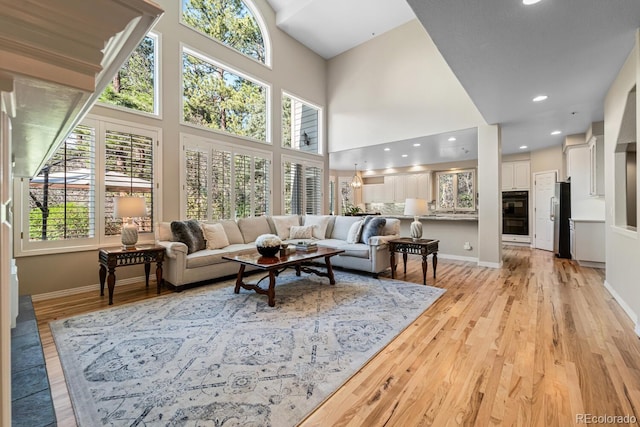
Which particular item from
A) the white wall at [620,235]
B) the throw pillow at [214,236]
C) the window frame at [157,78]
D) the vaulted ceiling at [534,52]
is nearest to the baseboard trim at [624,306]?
the white wall at [620,235]

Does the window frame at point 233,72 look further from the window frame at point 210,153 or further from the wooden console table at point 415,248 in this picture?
the wooden console table at point 415,248

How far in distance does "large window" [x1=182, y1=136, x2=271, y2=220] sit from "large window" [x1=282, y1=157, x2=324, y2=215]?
54 centimetres

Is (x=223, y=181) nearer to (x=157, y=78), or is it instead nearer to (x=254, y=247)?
(x=254, y=247)

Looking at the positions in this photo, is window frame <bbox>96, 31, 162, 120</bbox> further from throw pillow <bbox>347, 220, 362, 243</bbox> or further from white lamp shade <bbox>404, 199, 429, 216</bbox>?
white lamp shade <bbox>404, 199, 429, 216</bbox>

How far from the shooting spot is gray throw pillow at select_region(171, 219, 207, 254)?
389cm

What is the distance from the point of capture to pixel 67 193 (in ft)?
11.3

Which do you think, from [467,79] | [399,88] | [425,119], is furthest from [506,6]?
[399,88]

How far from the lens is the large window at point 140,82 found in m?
4.01

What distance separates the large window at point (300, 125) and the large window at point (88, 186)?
117 inches

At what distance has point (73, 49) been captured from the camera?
0.54 m

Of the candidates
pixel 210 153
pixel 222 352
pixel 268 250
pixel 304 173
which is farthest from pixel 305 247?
pixel 304 173

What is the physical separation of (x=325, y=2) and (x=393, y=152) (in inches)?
138

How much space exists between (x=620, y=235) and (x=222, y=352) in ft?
13.7

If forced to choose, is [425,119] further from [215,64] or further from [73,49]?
[73,49]
